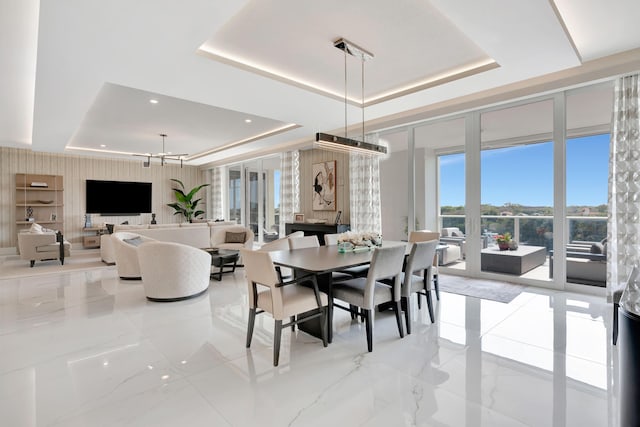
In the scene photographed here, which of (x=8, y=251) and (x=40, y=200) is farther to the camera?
(x=40, y=200)

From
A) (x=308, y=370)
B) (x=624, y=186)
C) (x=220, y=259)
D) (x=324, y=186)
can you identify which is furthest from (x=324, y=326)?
(x=324, y=186)

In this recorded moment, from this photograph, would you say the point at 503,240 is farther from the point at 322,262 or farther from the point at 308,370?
the point at 308,370

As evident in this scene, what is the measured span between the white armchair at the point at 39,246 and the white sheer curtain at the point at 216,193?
4896 millimetres

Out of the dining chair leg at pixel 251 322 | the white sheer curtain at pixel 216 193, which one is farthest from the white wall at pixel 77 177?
the dining chair leg at pixel 251 322

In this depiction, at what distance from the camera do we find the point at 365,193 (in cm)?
650

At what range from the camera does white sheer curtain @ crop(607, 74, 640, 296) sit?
12.0 ft

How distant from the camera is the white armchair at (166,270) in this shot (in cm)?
414

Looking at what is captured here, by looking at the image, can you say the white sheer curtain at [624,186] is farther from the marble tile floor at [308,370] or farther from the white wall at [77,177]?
the white wall at [77,177]

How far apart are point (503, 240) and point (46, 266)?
28.1 ft

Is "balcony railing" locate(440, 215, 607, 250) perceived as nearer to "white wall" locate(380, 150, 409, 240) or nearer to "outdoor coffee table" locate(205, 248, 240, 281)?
"white wall" locate(380, 150, 409, 240)

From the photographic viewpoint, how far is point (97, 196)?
32.4 ft

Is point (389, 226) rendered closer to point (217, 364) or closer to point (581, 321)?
point (581, 321)

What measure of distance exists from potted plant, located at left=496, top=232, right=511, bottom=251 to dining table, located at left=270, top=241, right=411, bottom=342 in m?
2.70

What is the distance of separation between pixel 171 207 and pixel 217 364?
9.98m
